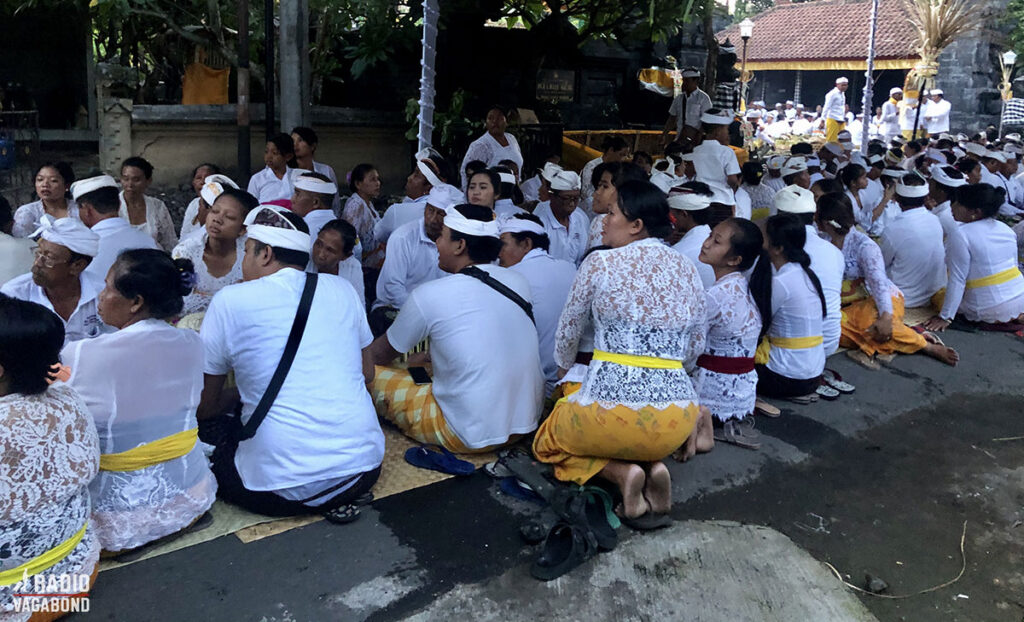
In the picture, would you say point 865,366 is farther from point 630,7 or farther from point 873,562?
point 630,7

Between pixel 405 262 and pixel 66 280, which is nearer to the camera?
pixel 66 280

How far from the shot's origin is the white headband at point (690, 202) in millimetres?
5164

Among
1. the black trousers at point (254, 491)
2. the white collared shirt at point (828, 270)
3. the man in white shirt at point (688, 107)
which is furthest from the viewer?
the man in white shirt at point (688, 107)

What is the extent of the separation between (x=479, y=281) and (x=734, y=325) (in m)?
1.44

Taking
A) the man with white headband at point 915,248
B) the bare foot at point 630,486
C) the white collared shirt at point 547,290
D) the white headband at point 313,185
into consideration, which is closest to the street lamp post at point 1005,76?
the man with white headband at point 915,248

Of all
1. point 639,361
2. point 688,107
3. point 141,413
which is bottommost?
point 141,413

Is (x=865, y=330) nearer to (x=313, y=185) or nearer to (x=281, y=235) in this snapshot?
(x=313, y=185)

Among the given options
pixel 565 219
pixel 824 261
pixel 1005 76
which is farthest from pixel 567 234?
pixel 1005 76

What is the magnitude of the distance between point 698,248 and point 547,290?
3.32ft

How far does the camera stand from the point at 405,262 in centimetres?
551

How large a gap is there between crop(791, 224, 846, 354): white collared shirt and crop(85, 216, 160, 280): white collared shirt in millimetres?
3895

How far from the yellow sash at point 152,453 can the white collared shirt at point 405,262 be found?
7.94ft

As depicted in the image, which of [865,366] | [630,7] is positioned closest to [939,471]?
[865,366]

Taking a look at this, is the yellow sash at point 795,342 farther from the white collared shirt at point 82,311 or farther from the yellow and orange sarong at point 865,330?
the white collared shirt at point 82,311
